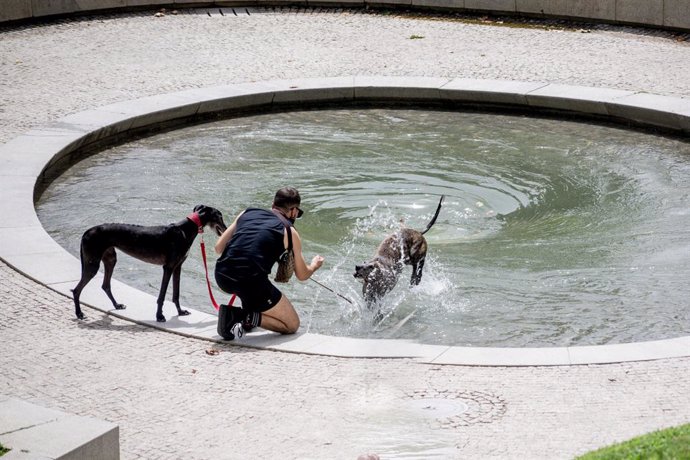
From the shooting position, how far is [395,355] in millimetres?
8008

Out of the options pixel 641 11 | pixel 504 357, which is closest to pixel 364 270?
pixel 504 357

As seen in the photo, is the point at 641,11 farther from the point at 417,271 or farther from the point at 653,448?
the point at 653,448

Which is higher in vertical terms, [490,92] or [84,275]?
[490,92]

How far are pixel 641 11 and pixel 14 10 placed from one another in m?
10.8

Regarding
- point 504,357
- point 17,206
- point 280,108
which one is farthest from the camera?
point 280,108

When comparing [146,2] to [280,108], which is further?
[146,2]

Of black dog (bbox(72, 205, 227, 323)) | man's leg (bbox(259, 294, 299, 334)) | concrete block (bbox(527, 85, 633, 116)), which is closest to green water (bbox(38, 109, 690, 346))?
concrete block (bbox(527, 85, 633, 116))

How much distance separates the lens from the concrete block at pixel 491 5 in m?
20.6

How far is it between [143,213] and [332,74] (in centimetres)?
613

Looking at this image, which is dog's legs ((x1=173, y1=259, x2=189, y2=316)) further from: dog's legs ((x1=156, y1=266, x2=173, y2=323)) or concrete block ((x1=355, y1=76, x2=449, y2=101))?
concrete block ((x1=355, y1=76, x2=449, y2=101))

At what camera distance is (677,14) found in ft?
62.4

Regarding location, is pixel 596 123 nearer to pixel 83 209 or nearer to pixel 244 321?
pixel 83 209

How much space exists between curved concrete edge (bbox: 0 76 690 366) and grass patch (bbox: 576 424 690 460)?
186cm

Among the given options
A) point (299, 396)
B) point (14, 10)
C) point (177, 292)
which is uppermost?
point (14, 10)
